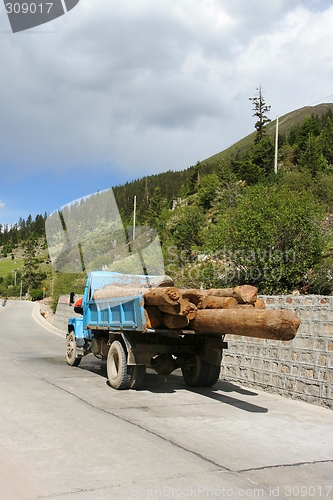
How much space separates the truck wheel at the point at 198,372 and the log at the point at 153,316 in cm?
183

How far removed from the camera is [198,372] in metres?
10.1

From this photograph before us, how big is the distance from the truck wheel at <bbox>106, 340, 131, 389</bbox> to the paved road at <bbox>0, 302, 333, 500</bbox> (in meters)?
0.19

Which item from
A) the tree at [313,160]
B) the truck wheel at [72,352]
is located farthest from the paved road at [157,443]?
the tree at [313,160]

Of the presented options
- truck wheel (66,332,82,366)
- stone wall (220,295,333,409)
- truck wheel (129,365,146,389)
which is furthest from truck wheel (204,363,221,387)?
truck wheel (66,332,82,366)

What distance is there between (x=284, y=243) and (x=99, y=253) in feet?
24.5

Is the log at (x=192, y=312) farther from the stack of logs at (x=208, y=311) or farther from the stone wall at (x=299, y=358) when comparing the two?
the stone wall at (x=299, y=358)

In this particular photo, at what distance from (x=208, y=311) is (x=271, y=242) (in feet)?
33.4

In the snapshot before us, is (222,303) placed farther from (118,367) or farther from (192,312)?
(118,367)

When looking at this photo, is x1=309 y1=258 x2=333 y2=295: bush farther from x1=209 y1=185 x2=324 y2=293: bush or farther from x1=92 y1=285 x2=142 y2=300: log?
x1=92 y1=285 x2=142 y2=300: log

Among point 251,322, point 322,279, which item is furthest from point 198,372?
point 322,279

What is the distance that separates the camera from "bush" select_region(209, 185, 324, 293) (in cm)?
1773

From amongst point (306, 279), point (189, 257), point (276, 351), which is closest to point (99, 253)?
point (276, 351)

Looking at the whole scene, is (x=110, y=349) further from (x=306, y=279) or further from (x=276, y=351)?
(x=306, y=279)

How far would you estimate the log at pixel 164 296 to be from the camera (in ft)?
25.8
